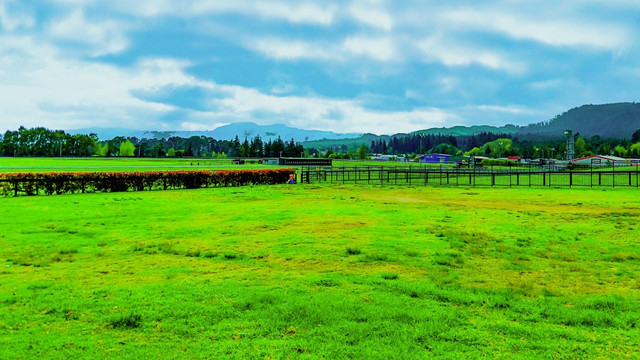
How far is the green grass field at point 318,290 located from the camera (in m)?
5.02

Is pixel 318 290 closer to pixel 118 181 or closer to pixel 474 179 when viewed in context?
pixel 118 181

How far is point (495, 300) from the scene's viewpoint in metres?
6.52

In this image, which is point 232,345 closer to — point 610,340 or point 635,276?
point 610,340

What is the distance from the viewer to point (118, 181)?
93.2 feet

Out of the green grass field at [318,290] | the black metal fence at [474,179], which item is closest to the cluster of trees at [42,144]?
the black metal fence at [474,179]

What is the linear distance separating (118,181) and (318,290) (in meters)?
25.2

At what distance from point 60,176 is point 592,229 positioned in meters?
27.2

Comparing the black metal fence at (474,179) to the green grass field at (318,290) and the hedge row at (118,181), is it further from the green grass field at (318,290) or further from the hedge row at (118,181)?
the green grass field at (318,290)

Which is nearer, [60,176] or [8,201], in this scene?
[8,201]

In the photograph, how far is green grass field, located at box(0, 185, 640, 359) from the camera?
502cm

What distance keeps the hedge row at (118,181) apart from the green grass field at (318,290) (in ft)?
40.3

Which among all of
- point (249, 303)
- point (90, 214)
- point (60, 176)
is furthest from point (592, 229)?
point (60, 176)

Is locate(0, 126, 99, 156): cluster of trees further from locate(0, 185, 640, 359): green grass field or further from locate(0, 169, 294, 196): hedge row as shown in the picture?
locate(0, 185, 640, 359): green grass field

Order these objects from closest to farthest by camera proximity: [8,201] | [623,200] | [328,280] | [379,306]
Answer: [379,306], [328,280], [8,201], [623,200]
